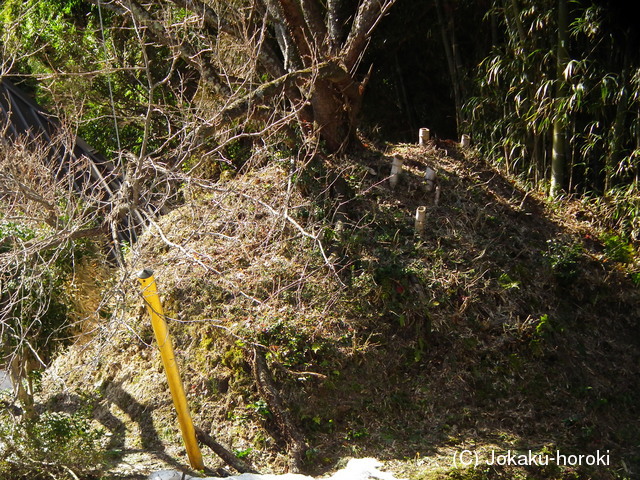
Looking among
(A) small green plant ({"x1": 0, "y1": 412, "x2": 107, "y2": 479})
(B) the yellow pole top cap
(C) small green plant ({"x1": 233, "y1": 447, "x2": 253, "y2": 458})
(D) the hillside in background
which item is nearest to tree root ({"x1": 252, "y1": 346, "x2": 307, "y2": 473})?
(D) the hillside in background

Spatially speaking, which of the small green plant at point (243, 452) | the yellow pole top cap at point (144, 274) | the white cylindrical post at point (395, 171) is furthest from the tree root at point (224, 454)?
the white cylindrical post at point (395, 171)

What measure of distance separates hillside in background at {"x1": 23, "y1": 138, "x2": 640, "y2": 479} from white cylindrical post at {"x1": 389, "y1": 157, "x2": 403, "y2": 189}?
0.08 m

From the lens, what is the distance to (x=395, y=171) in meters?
6.04

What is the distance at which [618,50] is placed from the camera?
5.86 m

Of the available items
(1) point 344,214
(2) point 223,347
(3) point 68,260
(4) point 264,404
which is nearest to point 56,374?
(3) point 68,260

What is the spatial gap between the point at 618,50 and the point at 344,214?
2.86 metres

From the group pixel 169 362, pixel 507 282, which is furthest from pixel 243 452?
pixel 507 282

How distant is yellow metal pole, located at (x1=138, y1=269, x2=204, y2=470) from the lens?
361 centimetres

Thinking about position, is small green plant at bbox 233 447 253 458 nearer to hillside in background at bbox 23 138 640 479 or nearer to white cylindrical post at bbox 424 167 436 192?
hillside in background at bbox 23 138 640 479

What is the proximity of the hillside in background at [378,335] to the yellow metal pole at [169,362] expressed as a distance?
1.04 feet

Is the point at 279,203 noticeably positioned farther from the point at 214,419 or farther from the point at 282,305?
the point at 214,419

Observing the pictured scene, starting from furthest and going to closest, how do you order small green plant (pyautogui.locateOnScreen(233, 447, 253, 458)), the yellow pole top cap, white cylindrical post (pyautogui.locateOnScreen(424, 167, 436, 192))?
white cylindrical post (pyautogui.locateOnScreen(424, 167, 436, 192)), small green plant (pyautogui.locateOnScreen(233, 447, 253, 458)), the yellow pole top cap

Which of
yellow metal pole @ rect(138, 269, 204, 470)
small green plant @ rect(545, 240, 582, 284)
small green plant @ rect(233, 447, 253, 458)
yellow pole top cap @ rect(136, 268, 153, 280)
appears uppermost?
small green plant @ rect(545, 240, 582, 284)

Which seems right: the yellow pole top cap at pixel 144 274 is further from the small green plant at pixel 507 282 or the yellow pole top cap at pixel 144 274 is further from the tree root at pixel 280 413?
the small green plant at pixel 507 282
